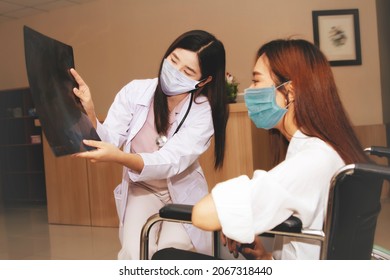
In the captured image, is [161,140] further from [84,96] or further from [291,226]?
[291,226]

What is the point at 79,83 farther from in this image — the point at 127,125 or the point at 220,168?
the point at 220,168

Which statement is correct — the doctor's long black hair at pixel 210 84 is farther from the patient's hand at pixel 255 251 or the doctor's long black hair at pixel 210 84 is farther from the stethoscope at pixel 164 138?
the patient's hand at pixel 255 251

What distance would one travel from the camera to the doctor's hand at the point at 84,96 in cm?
104

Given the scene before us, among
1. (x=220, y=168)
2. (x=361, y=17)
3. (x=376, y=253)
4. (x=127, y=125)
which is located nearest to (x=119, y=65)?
(x=127, y=125)

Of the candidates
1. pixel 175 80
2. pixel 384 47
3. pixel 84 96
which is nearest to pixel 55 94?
pixel 84 96

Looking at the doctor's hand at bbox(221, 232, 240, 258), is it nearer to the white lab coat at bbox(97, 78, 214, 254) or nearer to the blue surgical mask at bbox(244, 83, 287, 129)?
the white lab coat at bbox(97, 78, 214, 254)

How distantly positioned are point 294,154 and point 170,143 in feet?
1.37

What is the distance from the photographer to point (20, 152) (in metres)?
1.49

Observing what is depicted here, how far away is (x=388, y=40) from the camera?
1.26 meters

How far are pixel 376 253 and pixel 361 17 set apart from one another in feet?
2.51

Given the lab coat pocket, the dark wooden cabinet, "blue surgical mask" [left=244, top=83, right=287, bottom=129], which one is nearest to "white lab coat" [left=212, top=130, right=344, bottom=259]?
"blue surgical mask" [left=244, top=83, right=287, bottom=129]

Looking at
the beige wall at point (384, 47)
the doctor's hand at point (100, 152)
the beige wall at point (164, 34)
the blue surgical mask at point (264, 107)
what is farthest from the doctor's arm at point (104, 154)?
the beige wall at point (384, 47)
